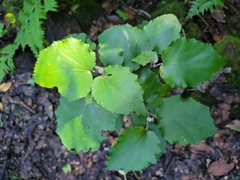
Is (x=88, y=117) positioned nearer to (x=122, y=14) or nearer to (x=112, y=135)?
(x=112, y=135)

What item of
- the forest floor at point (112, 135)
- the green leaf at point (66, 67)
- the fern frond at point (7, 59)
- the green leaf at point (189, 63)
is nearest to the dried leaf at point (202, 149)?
the forest floor at point (112, 135)

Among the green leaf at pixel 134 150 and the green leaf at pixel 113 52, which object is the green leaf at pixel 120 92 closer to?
the green leaf at pixel 113 52

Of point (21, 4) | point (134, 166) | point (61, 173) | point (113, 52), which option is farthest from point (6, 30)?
Result: point (134, 166)

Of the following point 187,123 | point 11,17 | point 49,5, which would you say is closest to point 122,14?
point 49,5

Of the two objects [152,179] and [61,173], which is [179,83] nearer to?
[152,179]

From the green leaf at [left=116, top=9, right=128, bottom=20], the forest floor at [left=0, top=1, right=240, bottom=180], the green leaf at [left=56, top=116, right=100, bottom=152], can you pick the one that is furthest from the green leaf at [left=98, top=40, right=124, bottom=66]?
the green leaf at [left=116, top=9, right=128, bottom=20]
